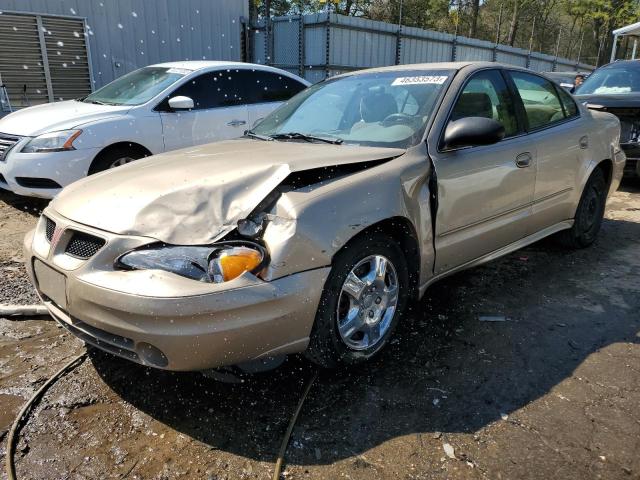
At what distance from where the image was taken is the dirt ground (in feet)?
7.05

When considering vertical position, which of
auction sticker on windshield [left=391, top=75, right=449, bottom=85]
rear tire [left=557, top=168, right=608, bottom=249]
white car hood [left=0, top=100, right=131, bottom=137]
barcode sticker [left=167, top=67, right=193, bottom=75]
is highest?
auction sticker on windshield [left=391, top=75, right=449, bottom=85]

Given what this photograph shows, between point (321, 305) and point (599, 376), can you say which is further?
point (599, 376)

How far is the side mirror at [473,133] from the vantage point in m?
2.96

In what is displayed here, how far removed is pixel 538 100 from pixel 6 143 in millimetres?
5124

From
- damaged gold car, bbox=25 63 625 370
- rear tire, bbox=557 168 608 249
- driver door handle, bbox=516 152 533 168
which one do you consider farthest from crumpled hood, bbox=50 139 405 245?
rear tire, bbox=557 168 608 249

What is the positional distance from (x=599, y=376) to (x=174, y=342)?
2185mm

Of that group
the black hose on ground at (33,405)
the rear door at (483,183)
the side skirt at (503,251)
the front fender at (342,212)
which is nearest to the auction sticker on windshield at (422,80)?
the rear door at (483,183)

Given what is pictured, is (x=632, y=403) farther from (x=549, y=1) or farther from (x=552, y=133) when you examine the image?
(x=549, y=1)

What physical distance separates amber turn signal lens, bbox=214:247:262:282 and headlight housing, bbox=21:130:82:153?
12.4 ft

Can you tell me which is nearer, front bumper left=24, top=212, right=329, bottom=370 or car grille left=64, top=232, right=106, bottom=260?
front bumper left=24, top=212, right=329, bottom=370

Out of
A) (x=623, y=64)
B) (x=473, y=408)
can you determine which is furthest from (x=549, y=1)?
(x=473, y=408)

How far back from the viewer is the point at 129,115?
5664mm

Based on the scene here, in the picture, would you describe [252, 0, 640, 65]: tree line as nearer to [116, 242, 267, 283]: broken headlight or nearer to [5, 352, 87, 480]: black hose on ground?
[5, 352, 87, 480]: black hose on ground

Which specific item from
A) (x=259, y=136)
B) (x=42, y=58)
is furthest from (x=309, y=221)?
(x=42, y=58)
